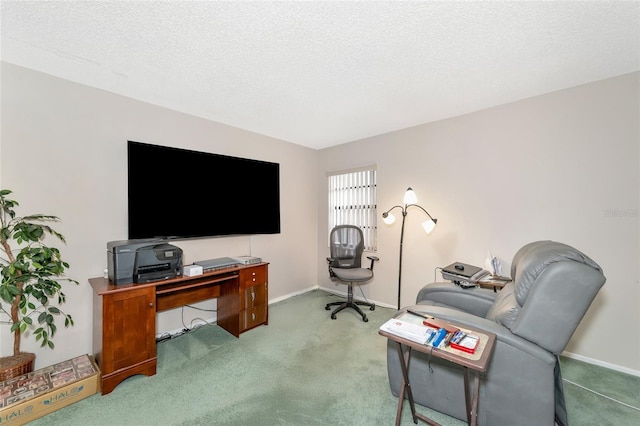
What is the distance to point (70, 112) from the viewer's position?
2131 mm

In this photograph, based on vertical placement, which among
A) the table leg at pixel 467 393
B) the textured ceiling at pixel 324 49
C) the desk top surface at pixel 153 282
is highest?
the textured ceiling at pixel 324 49

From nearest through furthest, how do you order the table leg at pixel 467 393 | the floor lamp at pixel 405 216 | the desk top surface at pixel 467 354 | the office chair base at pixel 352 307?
1. the desk top surface at pixel 467 354
2. the table leg at pixel 467 393
3. the floor lamp at pixel 405 216
4. the office chair base at pixel 352 307

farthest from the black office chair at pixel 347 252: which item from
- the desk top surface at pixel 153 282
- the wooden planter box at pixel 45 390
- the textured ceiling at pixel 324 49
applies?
the wooden planter box at pixel 45 390

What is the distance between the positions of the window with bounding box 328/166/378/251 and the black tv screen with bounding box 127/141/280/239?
112 cm

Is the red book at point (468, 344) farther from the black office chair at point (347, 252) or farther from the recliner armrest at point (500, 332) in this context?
the black office chair at point (347, 252)

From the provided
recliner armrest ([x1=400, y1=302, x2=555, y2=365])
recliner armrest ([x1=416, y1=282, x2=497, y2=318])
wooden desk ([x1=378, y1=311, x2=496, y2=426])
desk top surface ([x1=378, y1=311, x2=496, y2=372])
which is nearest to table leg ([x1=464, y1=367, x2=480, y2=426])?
wooden desk ([x1=378, y1=311, x2=496, y2=426])

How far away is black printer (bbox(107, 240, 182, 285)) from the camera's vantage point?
2004 millimetres

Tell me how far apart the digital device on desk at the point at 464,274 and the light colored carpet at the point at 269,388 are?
3.12 ft

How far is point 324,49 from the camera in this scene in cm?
173

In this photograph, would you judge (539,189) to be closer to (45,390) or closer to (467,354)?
(467,354)

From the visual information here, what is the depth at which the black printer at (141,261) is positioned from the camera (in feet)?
6.57

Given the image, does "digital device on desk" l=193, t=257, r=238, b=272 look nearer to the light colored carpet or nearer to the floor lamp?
the light colored carpet

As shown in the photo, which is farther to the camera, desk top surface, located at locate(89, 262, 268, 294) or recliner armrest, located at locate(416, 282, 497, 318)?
recliner armrest, located at locate(416, 282, 497, 318)

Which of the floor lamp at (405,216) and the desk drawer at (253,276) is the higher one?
the floor lamp at (405,216)
